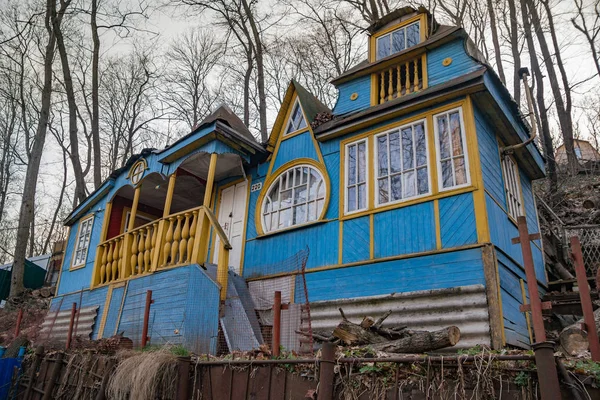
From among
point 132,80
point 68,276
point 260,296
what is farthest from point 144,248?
point 132,80

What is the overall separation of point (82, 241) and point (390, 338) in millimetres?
10213

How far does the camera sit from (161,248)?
346 inches

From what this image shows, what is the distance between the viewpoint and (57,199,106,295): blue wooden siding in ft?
38.7

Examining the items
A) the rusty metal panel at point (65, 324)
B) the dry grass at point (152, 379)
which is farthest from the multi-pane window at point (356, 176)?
the rusty metal panel at point (65, 324)

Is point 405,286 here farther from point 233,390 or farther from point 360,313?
point 233,390

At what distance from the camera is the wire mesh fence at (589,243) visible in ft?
34.2

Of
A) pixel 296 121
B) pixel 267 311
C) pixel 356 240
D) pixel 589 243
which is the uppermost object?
pixel 296 121

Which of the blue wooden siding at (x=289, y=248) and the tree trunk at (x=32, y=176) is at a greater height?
the tree trunk at (x=32, y=176)

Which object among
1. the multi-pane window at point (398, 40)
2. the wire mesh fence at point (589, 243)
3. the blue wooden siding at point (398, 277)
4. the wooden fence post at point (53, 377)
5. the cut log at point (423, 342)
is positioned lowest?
the wooden fence post at point (53, 377)

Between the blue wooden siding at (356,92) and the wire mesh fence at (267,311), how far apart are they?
10.0 ft

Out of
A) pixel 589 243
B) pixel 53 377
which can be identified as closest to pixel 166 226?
pixel 53 377

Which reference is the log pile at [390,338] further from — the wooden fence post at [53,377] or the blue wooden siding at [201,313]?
the wooden fence post at [53,377]

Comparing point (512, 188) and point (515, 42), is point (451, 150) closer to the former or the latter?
point (512, 188)

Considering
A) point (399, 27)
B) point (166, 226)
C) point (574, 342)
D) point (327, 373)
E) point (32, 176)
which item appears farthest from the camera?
point (32, 176)
